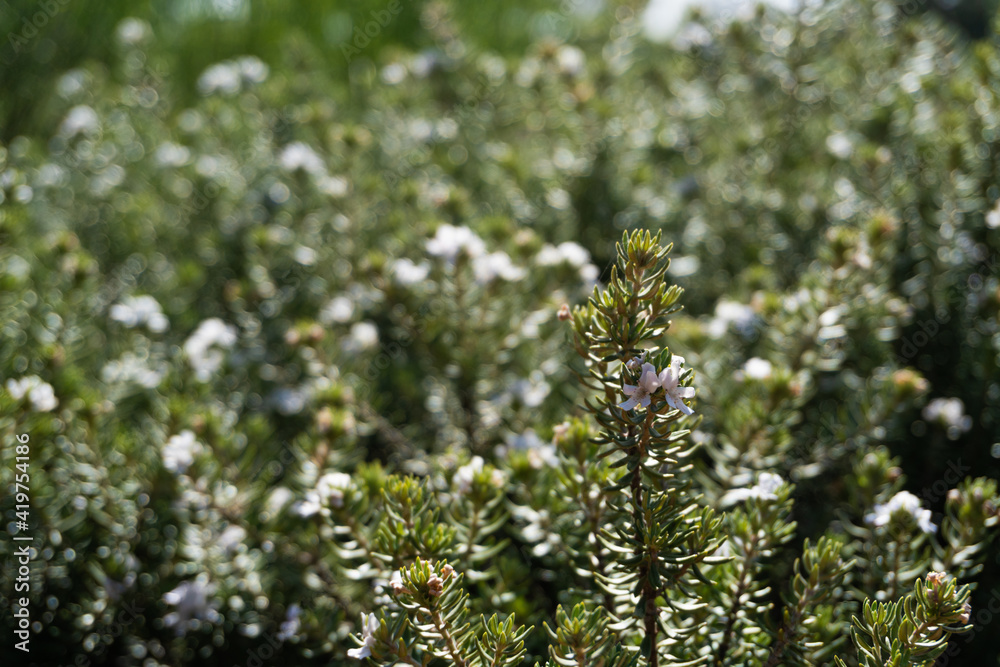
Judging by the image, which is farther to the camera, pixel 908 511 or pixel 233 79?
pixel 233 79

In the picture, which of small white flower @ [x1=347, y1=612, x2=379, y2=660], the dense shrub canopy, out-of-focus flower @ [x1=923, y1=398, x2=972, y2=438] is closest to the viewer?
small white flower @ [x1=347, y1=612, x2=379, y2=660]

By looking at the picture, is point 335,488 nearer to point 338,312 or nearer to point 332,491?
point 332,491

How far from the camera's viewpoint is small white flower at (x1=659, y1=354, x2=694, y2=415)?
110cm

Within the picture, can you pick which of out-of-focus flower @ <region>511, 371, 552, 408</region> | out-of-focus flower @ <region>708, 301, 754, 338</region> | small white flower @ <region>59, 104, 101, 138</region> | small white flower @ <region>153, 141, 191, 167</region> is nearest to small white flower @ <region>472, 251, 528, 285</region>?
out-of-focus flower @ <region>511, 371, 552, 408</region>

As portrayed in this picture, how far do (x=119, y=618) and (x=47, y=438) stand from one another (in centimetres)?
45

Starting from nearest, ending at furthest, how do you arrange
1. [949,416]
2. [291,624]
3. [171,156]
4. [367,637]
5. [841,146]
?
[367,637] → [291,624] → [949,416] → [841,146] → [171,156]

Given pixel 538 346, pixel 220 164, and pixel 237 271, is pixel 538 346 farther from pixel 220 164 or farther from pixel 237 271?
pixel 220 164

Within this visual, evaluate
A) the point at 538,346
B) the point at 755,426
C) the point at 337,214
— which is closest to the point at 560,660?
the point at 755,426

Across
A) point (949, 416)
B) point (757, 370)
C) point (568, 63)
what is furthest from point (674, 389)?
point (568, 63)

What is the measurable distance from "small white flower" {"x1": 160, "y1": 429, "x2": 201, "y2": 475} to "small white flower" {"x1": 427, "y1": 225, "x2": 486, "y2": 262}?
735 millimetres

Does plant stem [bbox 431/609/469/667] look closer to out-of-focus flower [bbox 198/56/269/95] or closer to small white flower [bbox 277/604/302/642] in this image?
small white flower [bbox 277/604/302/642]

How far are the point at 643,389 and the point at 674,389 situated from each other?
4 centimetres

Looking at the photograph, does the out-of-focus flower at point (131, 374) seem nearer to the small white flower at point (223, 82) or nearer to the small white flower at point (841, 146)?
the small white flower at point (223, 82)

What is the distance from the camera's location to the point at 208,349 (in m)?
2.27
